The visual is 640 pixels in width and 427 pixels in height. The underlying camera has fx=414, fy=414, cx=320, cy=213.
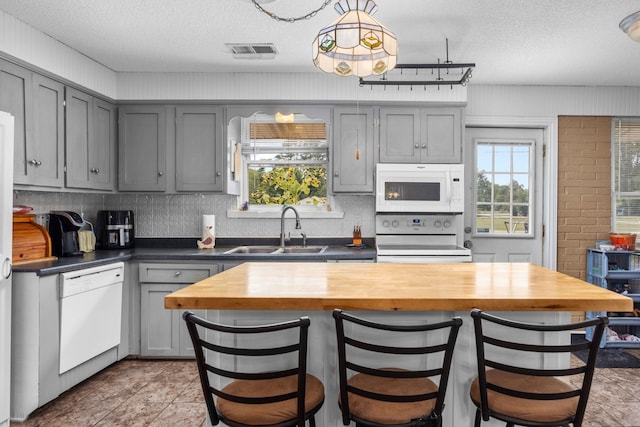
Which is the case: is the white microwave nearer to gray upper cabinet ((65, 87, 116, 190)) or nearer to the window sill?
the window sill

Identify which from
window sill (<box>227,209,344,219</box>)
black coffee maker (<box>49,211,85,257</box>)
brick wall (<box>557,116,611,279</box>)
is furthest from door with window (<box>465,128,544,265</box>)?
black coffee maker (<box>49,211,85,257</box>)

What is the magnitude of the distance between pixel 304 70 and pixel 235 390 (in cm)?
296

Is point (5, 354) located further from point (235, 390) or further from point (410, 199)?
point (410, 199)

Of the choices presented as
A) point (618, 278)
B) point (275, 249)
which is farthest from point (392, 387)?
point (618, 278)

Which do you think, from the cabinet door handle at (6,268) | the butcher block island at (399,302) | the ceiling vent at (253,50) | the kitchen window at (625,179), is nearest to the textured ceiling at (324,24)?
the ceiling vent at (253,50)

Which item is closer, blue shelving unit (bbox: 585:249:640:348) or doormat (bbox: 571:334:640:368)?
doormat (bbox: 571:334:640:368)

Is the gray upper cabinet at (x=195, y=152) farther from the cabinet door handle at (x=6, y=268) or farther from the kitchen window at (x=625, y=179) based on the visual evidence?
the kitchen window at (x=625, y=179)

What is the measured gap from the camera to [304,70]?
12.2 ft

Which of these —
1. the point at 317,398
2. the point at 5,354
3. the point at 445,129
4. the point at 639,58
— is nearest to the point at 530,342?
the point at 317,398

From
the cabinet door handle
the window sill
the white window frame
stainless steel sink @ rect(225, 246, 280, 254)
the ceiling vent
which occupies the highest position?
A: the ceiling vent

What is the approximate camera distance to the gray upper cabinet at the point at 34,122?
2.66 metres

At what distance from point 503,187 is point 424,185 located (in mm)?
1097

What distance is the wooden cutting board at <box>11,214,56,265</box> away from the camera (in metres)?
2.75

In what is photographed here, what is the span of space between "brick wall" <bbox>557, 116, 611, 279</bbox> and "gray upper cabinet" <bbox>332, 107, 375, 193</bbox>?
202 centimetres
